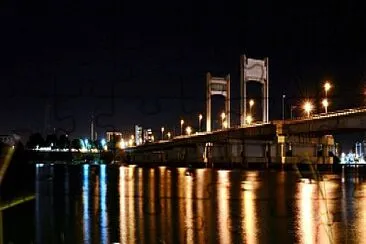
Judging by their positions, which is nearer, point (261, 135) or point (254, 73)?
point (261, 135)

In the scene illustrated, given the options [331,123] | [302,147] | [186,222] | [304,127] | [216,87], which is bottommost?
[186,222]

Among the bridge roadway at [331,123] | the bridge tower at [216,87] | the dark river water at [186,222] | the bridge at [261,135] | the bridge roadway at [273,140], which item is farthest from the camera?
the bridge tower at [216,87]

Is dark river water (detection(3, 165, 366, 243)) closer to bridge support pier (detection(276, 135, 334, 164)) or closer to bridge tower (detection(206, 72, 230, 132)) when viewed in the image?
bridge support pier (detection(276, 135, 334, 164))

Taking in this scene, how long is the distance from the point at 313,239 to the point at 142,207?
643cm

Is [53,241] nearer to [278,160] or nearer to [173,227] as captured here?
[173,227]

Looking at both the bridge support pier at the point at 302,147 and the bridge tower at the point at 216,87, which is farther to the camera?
the bridge tower at the point at 216,87


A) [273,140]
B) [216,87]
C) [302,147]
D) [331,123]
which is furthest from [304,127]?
[216,87]

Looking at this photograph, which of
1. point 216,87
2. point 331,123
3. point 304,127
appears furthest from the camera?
point 216,87

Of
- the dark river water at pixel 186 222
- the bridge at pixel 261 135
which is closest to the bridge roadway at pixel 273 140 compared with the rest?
the bridge at pixel 261 135

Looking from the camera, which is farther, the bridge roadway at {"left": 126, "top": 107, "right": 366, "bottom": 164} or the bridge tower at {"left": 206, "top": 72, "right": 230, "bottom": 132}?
the bridge tower at {"left": 206, "top": 72, "right": 230, "bottom": 132}

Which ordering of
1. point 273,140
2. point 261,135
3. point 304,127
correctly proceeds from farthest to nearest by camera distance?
point 273,140 → point 261,135 → point 304,127

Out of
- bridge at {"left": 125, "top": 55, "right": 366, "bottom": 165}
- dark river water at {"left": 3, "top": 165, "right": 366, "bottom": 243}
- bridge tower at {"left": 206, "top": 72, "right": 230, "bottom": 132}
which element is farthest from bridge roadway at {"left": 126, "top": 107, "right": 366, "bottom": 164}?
dark river water at {"left": 3, "top": 165, "right": 366, "bottom": 243}

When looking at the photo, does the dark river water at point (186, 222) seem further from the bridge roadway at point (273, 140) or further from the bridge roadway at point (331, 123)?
the bridge roadway at point (331, 123)

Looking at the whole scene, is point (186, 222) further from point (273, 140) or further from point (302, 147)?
point (273, 140)
